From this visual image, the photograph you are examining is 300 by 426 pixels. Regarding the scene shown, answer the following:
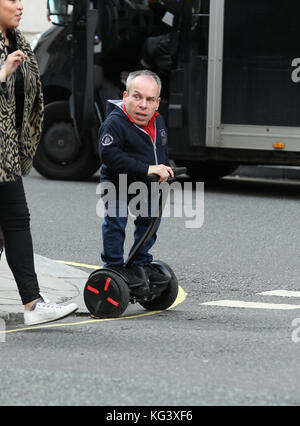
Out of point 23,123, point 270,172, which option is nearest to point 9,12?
point 23,123

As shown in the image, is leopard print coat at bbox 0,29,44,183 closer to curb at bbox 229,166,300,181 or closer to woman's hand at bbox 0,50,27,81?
woman's hand at bbox 0,50,27,81

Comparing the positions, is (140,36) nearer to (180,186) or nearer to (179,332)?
(180,186)

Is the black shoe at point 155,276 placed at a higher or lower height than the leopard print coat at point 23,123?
lower

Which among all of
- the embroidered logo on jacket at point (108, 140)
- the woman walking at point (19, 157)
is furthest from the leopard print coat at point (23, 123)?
the embroidered logo on jacket at point (108, 140)

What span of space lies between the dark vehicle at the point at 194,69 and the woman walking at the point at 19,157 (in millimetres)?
6983

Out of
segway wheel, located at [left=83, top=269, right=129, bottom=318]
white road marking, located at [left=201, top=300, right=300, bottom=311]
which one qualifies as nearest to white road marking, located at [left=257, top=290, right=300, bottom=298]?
white road marking, located at [left=201, top=300, right=300, bottom=311]

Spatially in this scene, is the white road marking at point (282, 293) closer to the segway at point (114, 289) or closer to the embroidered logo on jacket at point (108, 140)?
the segway at point (114, 289)

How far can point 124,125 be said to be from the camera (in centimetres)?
620

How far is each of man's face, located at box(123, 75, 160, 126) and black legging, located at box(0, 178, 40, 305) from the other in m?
0.74

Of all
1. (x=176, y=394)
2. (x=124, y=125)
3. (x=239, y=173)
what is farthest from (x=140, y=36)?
(x=176, y=394)

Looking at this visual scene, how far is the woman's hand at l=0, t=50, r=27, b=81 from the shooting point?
18.5 feet

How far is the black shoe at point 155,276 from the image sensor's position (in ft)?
21.1

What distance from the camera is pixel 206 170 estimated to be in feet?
48.8

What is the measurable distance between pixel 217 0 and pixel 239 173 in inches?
145
